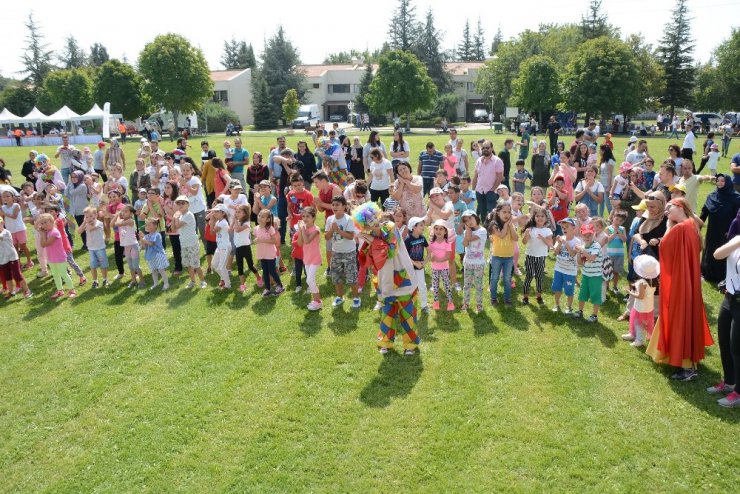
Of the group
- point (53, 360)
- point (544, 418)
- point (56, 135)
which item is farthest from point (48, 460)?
point (56, 135)

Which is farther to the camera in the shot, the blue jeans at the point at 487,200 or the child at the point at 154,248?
the blue jeans at the point at 487,200

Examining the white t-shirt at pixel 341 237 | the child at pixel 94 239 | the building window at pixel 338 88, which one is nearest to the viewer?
the white t-shirt at pixel 341 237

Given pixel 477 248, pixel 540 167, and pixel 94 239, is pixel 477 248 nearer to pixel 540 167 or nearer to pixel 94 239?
pixel 540 167

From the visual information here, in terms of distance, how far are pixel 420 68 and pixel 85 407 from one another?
5002 cm

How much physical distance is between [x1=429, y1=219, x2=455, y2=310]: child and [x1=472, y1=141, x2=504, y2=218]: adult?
11.4ft

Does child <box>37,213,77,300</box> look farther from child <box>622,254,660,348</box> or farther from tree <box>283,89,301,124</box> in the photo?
tree <box>283,89,301,124</box>

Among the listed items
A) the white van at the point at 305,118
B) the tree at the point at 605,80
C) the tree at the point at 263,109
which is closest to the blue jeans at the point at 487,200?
the tree at the point at 605,80

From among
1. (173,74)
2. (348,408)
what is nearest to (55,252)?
(348,408)

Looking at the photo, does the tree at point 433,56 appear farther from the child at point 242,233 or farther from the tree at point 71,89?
the child at point 242,233

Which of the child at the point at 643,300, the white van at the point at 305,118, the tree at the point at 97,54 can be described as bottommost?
the child at the point at 643,300

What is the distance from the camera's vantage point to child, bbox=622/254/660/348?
6.52 metres

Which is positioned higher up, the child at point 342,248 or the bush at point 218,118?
the bush at point 218,118

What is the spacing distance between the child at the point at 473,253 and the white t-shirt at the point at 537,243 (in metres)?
0.72

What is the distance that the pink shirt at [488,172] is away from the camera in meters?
11.5
